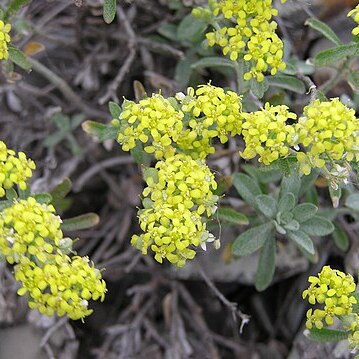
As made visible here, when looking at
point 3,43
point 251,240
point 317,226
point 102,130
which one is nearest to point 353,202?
point 317,226

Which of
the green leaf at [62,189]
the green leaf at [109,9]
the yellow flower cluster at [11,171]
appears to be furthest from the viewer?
the green leaf at [62,189]

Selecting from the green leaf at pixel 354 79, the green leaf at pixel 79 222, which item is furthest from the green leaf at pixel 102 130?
the green leaf at pixel 354 79

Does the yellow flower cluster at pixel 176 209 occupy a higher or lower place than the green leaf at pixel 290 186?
higher

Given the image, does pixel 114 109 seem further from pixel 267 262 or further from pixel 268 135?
pixel 267 262

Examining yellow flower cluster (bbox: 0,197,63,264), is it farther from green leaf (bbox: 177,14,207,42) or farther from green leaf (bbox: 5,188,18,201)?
green leaf (bbox: 177,14,207,42)

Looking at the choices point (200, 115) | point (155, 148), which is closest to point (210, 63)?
point (200, 115)

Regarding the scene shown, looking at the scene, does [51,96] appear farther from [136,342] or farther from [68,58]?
[136,342]

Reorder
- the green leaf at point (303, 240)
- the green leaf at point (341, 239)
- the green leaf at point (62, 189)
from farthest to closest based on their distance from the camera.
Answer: the green leaf at point (341, 239), the green leaf at point (62, 189), the green leaf at point (303, 240)

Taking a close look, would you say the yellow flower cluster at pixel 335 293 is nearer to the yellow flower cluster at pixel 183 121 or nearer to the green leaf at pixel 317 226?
the green leaf at pixel 317 226

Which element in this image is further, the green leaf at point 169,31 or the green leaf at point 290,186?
the green leaf at point 169,31
